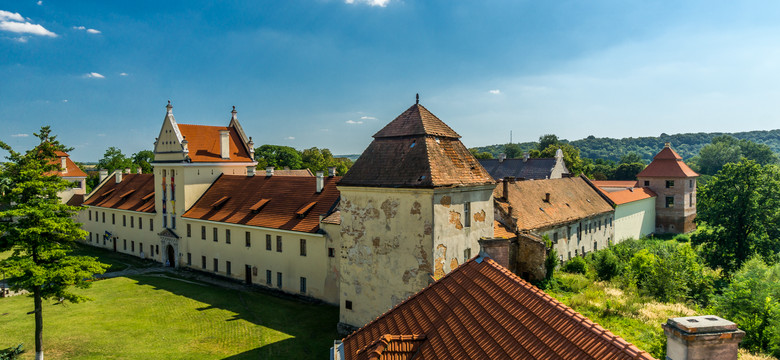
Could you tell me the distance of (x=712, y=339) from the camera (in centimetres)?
588

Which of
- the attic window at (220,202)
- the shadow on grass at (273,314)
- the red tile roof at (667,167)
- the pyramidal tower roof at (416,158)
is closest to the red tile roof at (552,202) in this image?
the pyramidal tower roof at (416,158)

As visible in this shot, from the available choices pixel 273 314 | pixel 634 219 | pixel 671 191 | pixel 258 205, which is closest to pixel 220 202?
pixel 258 205

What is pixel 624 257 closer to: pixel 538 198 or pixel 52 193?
pixel 538 198

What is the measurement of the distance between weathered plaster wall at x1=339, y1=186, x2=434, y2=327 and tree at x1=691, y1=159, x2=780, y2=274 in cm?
3116

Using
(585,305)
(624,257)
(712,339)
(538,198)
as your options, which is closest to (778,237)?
(624,257)

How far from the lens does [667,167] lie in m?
57.8

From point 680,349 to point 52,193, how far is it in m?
22.9

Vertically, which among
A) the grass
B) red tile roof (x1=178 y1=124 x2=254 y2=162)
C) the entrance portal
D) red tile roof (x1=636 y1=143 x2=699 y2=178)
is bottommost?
the grass

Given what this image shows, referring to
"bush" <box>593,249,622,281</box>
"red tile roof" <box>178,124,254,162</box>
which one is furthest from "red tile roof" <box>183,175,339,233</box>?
"bush" <box>593,249,622,281</box>

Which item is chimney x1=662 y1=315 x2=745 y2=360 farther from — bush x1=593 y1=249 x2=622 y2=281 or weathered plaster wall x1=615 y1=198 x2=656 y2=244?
weathered plaster wall x1=615 y1=198 x2=656 y2=244

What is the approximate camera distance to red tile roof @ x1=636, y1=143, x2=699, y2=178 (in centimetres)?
5694

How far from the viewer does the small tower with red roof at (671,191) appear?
56.8m

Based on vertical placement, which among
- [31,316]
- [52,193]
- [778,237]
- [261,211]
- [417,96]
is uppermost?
[417,96]

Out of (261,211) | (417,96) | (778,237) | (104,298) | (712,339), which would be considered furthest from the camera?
(778,237)
